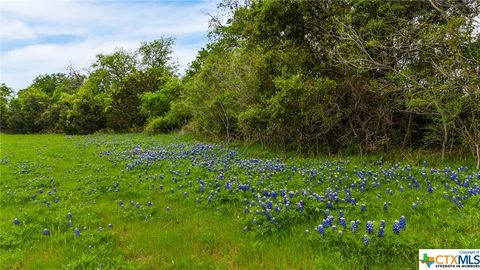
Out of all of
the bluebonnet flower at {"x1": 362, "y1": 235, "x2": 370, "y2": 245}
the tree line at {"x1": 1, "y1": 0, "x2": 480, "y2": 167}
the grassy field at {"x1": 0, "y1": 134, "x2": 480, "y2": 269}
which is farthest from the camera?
the tree line at {"x1": 1, "y1": 0, "x2": 480, "y2": 167}

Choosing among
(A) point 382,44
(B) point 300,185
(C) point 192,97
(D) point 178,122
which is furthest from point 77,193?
(D) point 178,122

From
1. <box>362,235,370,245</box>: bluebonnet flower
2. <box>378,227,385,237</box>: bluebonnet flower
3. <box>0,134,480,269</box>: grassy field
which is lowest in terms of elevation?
<box>0,134,480,269</box>: grassy field

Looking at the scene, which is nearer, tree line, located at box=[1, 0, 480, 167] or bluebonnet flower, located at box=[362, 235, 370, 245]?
bluebonnet flower, located at box=[362, 235, 370, 245]

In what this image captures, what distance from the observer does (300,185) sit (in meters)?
7.18

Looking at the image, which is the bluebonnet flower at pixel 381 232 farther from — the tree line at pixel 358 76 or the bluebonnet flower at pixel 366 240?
the tree line at pixel 358 76

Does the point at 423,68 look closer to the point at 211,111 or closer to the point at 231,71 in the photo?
the point at 231,71

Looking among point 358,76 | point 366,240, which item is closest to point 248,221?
point 366,240

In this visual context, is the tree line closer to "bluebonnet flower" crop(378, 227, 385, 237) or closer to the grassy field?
the grassy field

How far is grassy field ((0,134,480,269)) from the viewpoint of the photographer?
163 inches

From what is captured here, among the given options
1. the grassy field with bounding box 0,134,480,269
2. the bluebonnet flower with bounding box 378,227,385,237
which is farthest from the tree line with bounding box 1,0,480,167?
the bluebonnet flower with bounding box 378,227,385,237

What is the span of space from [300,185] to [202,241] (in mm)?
2916

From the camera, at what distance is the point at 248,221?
529cm

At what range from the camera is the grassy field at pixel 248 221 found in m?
4.13

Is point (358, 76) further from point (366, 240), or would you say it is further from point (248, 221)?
point (366, 240)
